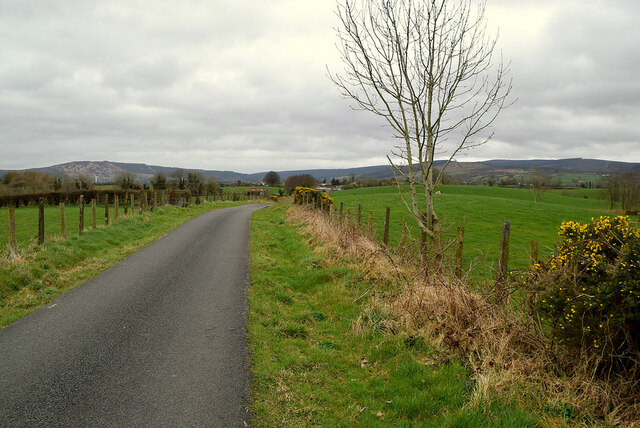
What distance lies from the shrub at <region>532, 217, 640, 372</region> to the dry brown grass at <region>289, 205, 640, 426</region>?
28 centimetres

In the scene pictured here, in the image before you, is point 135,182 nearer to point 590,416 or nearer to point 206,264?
point 206,264

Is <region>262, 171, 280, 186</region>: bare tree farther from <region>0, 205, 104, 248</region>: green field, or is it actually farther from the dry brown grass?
the dry brown grass

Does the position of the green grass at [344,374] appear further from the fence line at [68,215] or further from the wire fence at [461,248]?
the fence line at [68,215]

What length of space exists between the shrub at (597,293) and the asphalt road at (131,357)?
13.5ft

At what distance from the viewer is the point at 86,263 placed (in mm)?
12297

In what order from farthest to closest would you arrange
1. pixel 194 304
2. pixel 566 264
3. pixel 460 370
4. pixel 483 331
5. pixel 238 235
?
pixel 238 235 < pixel 194 304 < pixel 483 331 < pixel 460 370 < pixel 566 264

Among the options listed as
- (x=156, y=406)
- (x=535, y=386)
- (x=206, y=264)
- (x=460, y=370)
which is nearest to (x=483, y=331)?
(x=460, y=370)

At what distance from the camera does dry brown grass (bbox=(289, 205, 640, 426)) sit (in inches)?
160

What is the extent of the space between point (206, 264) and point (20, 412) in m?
8.16

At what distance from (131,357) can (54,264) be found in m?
7.57

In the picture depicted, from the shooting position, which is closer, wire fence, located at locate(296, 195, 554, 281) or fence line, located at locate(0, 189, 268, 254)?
wire fence, located at locate(296, 195, 554, 281)

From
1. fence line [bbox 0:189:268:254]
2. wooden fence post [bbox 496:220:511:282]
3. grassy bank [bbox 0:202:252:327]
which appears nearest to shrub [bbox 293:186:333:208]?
grassy bank [bbox 0:202:252:327]

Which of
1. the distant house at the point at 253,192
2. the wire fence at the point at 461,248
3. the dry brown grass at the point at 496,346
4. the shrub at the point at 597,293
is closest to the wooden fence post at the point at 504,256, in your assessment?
the wire fence at the point at 461,248

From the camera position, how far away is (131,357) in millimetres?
5688
